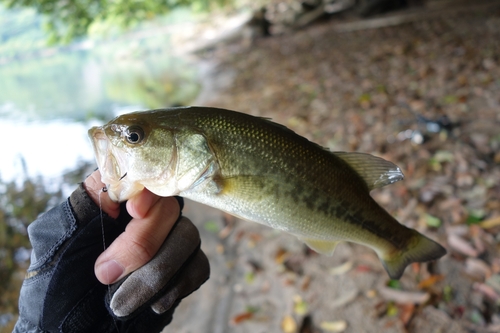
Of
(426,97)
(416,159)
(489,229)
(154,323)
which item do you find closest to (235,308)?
(154,323)

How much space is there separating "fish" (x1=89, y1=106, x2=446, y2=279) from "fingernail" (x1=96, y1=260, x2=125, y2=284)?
0.31 meters

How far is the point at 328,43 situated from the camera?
1496cm

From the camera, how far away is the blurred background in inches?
152

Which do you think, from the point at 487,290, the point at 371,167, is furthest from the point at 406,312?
the point at 371,167

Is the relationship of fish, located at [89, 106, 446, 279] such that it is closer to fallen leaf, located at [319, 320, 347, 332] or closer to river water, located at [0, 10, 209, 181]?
fallen leaf, located at [319, 320, 347, 332]

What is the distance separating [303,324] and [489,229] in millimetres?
2313

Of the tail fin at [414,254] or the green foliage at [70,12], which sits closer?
the tail fin at [414,254]

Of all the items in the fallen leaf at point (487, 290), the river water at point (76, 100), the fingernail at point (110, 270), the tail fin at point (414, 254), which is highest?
the fingernail at point (110, 270)

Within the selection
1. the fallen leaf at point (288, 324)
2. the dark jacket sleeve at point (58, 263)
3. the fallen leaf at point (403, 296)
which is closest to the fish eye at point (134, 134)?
the dark jacket sleeve at point (58, 263)

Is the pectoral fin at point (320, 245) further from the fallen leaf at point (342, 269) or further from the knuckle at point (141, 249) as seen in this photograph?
the fallen leaf at point (342, 269)

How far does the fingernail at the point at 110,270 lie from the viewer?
1.71 metres

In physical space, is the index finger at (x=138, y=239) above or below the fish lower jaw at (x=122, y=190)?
below

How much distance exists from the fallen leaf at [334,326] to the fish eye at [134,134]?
2.98 m

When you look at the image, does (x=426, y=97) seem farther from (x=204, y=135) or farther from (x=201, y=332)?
(x=204, y=135)
